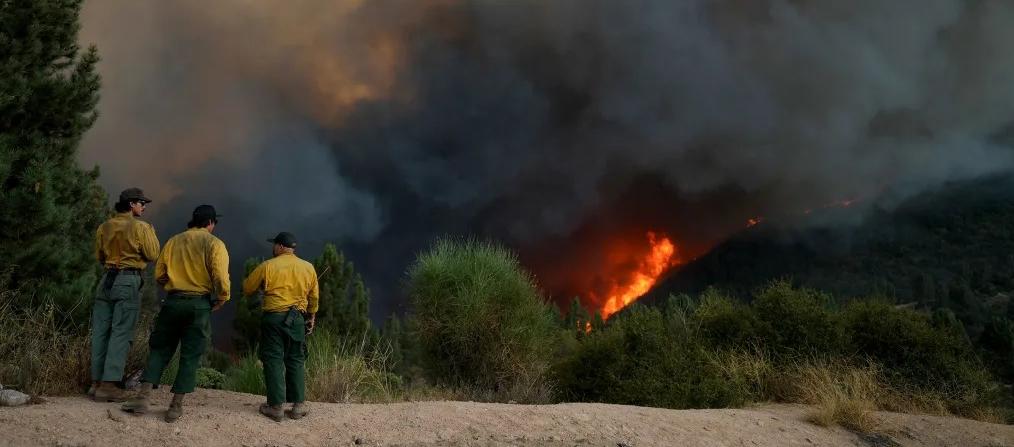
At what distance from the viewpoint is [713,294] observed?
19.4m

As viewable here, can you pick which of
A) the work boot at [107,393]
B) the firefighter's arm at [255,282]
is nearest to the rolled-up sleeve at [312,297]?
the firefighter's arm at [255,282]

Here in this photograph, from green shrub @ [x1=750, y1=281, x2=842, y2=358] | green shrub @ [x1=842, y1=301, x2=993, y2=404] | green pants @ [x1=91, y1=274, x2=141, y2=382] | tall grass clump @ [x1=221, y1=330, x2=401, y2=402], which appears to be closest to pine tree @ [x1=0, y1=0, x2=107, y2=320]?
tall grass clump @ [x1=221, y1=330, x2=401, y2=402]

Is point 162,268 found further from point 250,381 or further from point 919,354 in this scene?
point 919,354

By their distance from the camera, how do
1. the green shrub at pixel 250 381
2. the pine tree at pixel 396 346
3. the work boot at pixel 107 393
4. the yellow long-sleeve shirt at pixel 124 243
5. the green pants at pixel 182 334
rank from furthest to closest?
1. the pine tree at pixel 396 346
2. the green shrub at pixel 250 381
3. the yellow long-sleeve shirt at pixel 124 243
4. the work boot at pixel 107 393
5. the green pants at pixel 182 334

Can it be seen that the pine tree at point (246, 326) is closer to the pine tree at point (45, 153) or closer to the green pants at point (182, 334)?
the pine tree at point (45, 153)

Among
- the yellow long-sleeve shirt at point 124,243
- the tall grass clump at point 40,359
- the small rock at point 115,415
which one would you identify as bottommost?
the small rock at point 115,415

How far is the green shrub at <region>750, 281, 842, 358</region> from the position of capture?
615 inches

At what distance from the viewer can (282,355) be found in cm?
801

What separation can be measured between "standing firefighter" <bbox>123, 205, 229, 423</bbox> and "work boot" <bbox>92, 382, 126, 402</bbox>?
692 mm

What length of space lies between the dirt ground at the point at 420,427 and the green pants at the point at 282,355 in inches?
12.6

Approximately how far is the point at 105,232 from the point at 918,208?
150 m

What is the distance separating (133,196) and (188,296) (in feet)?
5.32

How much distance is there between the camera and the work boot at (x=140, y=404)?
7395 mm

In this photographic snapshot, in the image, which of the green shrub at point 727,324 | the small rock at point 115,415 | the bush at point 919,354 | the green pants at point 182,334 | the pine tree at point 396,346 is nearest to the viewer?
the small rock at point 115,415
